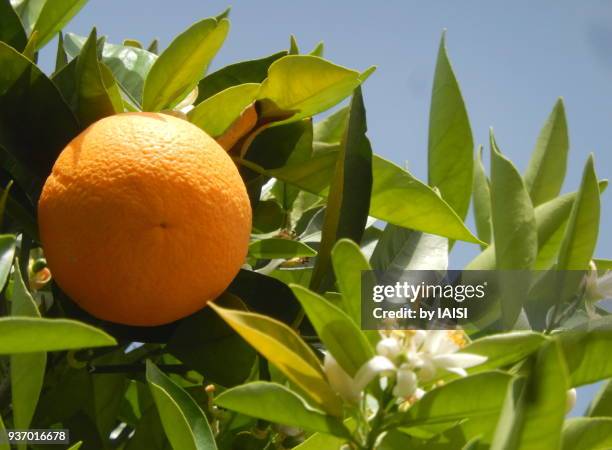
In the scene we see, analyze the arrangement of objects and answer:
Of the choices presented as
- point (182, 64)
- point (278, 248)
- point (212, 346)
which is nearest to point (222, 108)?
point (182, 64)

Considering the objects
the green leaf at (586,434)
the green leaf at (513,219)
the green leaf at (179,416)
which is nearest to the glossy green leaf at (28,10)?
the green leaf at (179,416)

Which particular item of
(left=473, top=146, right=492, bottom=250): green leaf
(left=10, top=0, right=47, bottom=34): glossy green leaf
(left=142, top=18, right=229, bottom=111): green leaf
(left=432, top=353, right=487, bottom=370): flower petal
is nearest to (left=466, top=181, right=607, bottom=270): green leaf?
(left=473, top=146, right=492, bottom=250): green leaf

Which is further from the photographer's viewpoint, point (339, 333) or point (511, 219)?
point (511, 219)

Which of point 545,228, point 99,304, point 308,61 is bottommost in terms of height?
point 99,304

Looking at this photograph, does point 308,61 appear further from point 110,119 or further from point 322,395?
point 322,395

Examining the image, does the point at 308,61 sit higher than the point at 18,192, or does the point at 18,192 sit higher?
the point at 308,61

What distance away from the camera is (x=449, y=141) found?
4.22 ft

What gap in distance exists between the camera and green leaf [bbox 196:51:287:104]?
132 cm

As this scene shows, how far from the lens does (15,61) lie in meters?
1.12

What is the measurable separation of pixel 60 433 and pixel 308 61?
0.56 metres

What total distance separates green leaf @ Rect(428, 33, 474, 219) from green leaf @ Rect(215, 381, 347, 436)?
54 cm

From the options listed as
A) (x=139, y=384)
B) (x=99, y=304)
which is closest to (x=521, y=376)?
(x=99, y=304)

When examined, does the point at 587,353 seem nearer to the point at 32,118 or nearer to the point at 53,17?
the point at 32,118

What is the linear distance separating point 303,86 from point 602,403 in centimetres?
53
